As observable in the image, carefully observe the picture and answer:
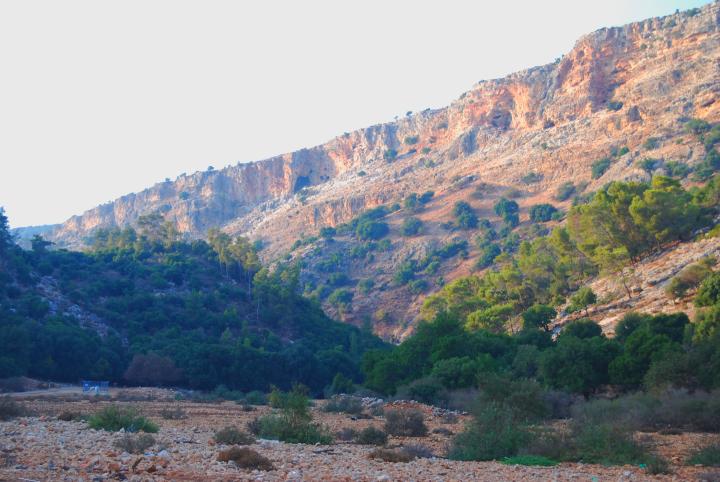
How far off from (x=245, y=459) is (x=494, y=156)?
98.1m

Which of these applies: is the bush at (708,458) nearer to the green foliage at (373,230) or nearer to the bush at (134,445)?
the bush at (134,445)

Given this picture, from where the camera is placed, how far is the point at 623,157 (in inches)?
3236

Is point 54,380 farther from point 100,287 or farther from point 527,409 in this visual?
point 527,409

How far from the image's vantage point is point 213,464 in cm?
1148

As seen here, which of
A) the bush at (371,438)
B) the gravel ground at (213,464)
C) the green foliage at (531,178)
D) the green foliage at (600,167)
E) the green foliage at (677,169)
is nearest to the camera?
the gravel ground at (213,464)

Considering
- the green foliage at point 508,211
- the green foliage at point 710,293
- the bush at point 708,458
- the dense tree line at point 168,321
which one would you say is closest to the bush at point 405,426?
the bush at point 708,458

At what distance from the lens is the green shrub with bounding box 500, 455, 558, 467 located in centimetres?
1323

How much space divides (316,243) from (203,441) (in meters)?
88.0

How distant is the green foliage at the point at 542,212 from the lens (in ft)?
277

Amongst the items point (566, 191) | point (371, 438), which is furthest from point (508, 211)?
point (371, 438)

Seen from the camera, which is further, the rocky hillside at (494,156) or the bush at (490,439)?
the rocky hillside at (494,156)

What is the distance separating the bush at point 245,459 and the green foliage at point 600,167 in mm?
78870

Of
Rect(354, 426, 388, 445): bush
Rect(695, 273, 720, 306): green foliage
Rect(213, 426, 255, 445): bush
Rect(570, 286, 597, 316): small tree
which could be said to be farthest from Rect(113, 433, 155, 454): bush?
Rect(570, 286, 597, 316): small tree

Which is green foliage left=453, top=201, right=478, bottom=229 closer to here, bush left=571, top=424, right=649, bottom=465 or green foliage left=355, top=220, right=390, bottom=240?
green foliage left=355, top=220, right=390, bottom=240
